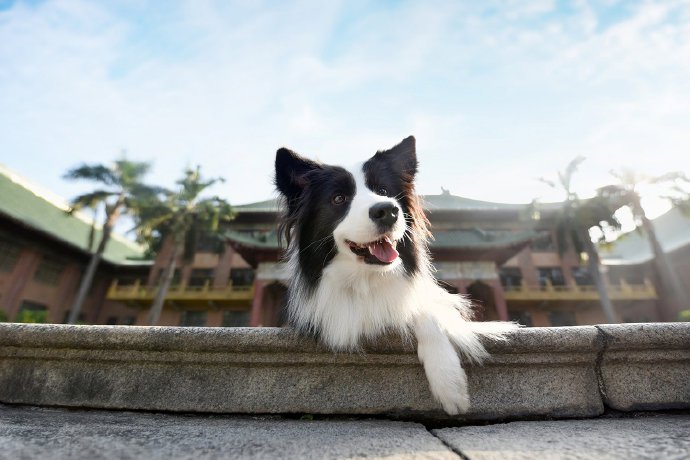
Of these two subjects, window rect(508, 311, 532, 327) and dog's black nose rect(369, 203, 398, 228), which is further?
window rect(508, 311, 532, 327)

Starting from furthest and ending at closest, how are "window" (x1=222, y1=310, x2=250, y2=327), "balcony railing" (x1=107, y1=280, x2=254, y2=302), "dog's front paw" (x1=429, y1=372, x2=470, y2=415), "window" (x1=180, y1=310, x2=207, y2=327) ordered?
"window" (x1=180, y1=310, x2=207, y2=327) → "window" (x1=222, y1=310, x2=250, y2=327) → "balcony railing" (x1=107, y1=280, x2=254, y2=302) → "dog's front paw" (x1=429, y1=372, x2=470, y2=415)

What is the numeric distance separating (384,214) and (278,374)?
112 cm

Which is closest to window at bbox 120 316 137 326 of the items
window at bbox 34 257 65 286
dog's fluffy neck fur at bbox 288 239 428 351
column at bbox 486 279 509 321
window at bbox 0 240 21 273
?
window at bbox 34 257 65 286

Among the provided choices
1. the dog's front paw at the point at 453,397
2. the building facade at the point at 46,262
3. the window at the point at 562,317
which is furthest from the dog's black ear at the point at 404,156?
the window at the point at 562,317

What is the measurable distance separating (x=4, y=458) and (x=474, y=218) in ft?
84.9

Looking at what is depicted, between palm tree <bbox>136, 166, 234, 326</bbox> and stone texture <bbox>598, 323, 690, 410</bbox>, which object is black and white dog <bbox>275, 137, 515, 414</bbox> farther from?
palm tree <bbox>136, 166, 234, 326</bbox>

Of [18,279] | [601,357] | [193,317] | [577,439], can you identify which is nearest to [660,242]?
[601,357]

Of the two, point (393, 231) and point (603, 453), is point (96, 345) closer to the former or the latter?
point (393, 231)

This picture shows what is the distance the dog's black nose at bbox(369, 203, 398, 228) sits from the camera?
203 centimetres

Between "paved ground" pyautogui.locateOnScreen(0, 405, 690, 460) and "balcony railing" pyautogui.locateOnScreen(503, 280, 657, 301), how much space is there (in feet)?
78.0

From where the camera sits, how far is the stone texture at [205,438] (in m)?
1.28

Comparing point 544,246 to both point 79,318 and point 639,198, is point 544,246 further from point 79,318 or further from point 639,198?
point 79,318

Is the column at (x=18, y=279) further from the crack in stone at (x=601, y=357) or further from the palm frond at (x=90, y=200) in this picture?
the crack in stone at (x=601, y=357)

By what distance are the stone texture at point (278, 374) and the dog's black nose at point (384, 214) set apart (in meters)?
0.68
